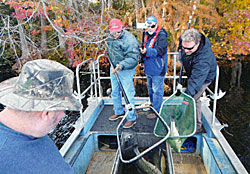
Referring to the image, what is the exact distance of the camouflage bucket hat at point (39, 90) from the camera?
105 centimetres

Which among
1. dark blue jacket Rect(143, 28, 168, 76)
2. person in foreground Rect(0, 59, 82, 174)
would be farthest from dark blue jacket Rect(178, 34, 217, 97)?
person in foreground Rect(0, 59, 82, 174)

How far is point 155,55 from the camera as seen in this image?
3650 millimetres

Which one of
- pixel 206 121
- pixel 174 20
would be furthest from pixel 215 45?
pixel 206 121

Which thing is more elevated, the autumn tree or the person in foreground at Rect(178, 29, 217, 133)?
the autumn tree

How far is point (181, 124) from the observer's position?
126 inches

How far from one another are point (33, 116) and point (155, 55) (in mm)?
2855

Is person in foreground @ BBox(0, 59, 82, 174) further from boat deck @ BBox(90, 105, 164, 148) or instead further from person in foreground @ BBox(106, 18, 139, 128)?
person in foreground @ BBox(106, 18, 139, 128)

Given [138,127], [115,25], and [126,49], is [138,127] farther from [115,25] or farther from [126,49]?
[115,25]

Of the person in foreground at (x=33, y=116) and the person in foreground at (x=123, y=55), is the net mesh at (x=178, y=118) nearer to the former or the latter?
the person in foreground at (x=123, y=55)

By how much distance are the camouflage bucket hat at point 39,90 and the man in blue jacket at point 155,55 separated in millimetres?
2634

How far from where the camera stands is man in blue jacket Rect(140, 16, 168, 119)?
3.67 m

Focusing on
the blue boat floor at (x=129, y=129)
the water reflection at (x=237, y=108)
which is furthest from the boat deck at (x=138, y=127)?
the water reflection at (x=237, y=108)

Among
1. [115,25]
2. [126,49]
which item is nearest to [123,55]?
[126,49]

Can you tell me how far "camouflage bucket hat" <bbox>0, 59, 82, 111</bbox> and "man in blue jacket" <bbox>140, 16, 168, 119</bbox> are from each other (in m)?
2.63
